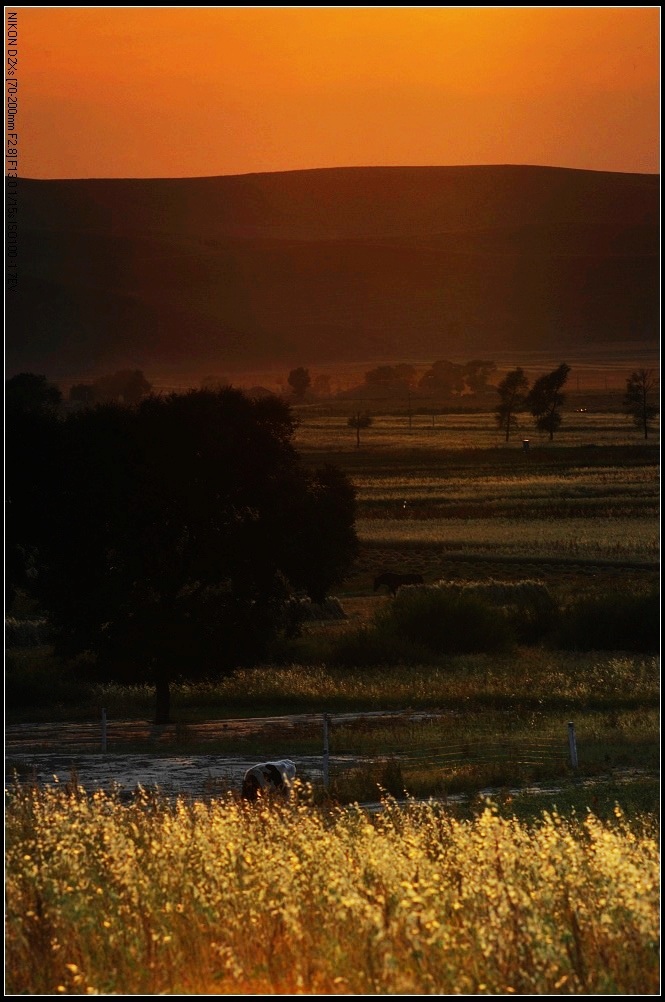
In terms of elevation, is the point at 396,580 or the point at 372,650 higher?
the point at 396,580

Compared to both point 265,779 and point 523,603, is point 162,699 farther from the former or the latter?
point 523,603

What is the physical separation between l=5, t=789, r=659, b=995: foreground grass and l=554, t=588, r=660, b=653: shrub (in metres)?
39.1

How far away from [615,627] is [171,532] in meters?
17.8

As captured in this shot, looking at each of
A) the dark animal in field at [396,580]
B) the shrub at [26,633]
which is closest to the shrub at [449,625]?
the shrub at [26,633]

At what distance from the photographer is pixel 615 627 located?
48.6 metres

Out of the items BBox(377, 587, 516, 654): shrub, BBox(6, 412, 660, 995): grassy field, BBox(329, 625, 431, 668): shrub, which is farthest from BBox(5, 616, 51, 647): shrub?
BBox(377, 587, 516, 654): shrub

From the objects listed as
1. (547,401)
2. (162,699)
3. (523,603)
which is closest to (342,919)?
(162,699)

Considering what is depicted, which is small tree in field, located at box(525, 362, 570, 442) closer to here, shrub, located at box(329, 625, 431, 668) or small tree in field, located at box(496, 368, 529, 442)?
small tree in field, located at box(496, 368, 529, 442)

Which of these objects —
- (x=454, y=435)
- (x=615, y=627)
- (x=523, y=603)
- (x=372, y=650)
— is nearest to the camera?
(x=372, y=650)

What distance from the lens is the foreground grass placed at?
25.0ft

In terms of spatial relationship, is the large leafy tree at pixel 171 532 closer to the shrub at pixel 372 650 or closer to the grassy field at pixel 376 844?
the grassy field at pixel 376 844

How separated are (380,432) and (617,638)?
12953 cm

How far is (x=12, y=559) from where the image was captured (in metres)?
38.6

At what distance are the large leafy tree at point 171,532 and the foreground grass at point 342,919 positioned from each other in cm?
2691
